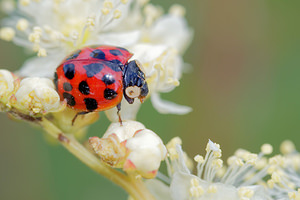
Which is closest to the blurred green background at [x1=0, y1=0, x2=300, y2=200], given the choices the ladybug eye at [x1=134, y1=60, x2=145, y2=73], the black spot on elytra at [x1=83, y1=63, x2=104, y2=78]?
the ladybug eye at [x1=134, y1=60, x2=145, y2=73]

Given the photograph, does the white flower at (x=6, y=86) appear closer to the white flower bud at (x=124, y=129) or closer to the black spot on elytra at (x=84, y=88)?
the black spot on elytra at (x=84, y=88)

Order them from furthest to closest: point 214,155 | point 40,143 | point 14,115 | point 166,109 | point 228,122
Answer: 1. point 228,122
2. point 40,143
3. point 166,109
4. point 214,155
5. point 14,115

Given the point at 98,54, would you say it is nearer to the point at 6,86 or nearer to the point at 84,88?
the point at 84,88

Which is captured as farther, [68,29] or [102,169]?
[68,29]

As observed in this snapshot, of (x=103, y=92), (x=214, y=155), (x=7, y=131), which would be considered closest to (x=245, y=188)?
(x=214, y=155)

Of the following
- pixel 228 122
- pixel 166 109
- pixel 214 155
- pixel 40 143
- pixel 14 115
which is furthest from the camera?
pixel 228 122

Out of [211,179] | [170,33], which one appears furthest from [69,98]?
[170,33]

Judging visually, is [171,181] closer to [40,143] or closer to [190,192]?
[190,192]

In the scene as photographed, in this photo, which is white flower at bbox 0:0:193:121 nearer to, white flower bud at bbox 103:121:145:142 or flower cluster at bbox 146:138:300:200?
white flower bud at bbox 103:121:145:142
